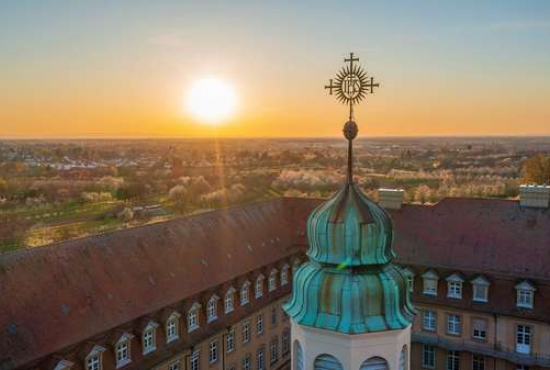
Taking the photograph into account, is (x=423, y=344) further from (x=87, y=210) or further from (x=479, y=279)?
(x=87, y=210)

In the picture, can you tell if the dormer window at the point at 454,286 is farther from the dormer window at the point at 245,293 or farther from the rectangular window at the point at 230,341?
the rectangular window at the point at 230,341

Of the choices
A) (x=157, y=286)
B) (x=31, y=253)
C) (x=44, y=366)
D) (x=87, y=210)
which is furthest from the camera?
(x=87, y=210)

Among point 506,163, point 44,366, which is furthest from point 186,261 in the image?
point 506,163

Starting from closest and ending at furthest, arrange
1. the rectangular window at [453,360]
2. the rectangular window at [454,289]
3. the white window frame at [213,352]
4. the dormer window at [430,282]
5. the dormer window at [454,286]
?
1. the white window frame at [213,352]
2. the dormer window at [454,286]
3. the rectangular window at [454,289]
4. the rectangular window at [453,360]
5. the dormer window at [430,282]

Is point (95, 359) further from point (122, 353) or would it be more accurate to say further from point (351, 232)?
point (351, 232)

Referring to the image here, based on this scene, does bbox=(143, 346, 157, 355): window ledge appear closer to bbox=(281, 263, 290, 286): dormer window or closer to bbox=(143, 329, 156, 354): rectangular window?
bbox=(143, 329, 156, 354): rectangular window

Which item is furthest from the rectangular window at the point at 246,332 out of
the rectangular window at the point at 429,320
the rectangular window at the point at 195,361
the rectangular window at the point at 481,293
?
the rectangular window at the point at 481,293
